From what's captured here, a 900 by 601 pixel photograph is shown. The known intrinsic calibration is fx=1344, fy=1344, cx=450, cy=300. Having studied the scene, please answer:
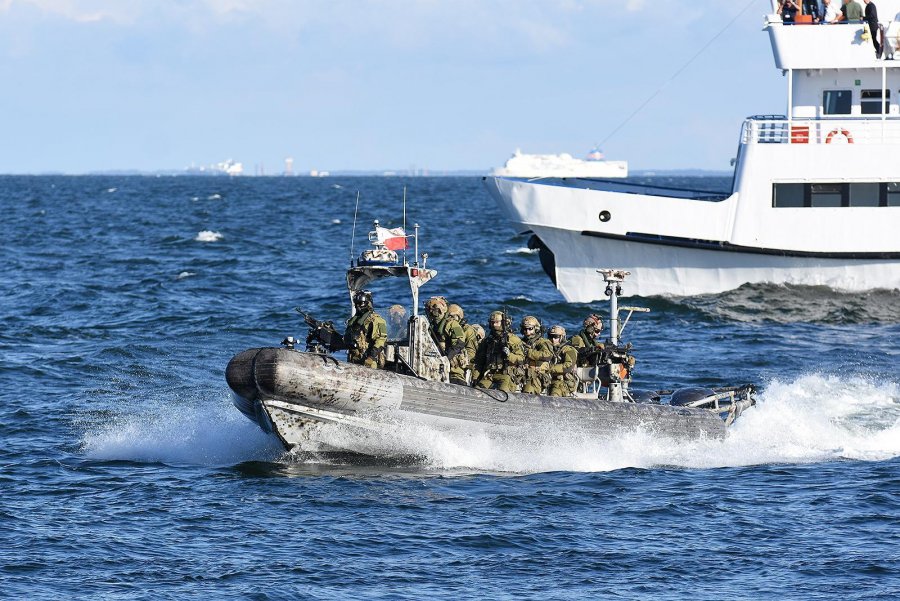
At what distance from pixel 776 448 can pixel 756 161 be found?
43.4 ft

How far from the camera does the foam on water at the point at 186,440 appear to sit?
17.5 m

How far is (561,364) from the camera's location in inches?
708

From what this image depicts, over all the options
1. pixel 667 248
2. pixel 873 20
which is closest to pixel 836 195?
pixel 667 248

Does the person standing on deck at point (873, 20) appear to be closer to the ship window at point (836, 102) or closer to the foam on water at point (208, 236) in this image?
the ship window at point (836, 102)

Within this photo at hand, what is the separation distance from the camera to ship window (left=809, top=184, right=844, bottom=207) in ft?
101

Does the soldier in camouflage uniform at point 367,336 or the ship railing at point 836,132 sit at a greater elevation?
the ship railing at point 836,132

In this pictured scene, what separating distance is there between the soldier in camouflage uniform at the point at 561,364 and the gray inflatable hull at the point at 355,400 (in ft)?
1.41

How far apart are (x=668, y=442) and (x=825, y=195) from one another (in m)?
14.3

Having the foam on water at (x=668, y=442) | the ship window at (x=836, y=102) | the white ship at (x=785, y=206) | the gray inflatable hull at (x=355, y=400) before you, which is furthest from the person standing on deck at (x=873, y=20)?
the gray inflatable hull at (x=355, y=400)

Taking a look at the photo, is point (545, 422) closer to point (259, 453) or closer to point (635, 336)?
point (259, 453)

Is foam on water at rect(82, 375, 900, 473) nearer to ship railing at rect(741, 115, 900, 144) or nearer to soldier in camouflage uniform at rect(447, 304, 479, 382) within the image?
soldier in camouflage uniform at rect(447, 304, 479, 382)

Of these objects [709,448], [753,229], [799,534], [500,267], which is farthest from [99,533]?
[500,267]

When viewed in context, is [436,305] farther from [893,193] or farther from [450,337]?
[893,193]

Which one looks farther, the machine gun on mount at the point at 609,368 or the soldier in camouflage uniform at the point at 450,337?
the machine gun on mount at the point at 609,368
